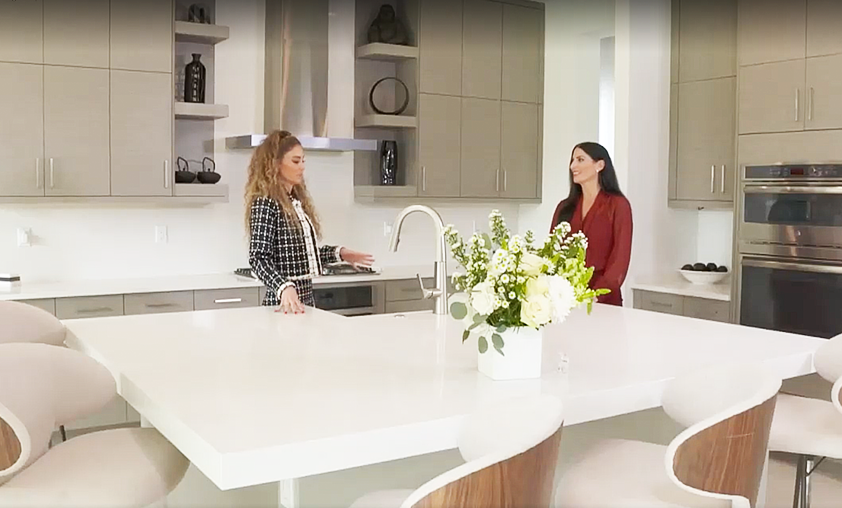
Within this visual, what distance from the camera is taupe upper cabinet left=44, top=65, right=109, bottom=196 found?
4.27 meters

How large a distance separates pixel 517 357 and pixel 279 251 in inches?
64.4

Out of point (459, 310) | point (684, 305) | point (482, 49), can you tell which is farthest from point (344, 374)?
point (482, 49)

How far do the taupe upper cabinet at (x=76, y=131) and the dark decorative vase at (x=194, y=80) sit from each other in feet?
1.56

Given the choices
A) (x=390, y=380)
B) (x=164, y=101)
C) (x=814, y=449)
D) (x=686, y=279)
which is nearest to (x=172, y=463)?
(x=390, y=380)

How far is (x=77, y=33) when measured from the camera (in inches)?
170

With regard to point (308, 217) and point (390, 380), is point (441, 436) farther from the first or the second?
point (308, 217)

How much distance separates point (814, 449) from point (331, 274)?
3096 millimetres

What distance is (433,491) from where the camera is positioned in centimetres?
128

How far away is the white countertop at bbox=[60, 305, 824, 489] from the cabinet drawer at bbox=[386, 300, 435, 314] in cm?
200

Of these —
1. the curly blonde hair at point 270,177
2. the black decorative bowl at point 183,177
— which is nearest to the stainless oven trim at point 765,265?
the curly blonde hair at point 270,177

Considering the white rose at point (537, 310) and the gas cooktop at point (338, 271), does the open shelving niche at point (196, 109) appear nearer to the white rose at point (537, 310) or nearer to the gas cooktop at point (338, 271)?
→ the gas cooktop at point (338, 271)

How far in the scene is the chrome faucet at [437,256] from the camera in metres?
2.72

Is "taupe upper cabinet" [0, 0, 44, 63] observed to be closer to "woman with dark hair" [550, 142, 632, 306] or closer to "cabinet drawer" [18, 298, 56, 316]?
"cabinet drawer" [18, 298, 56, 316]

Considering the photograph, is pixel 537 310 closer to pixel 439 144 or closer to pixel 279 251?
pixel 279 251
